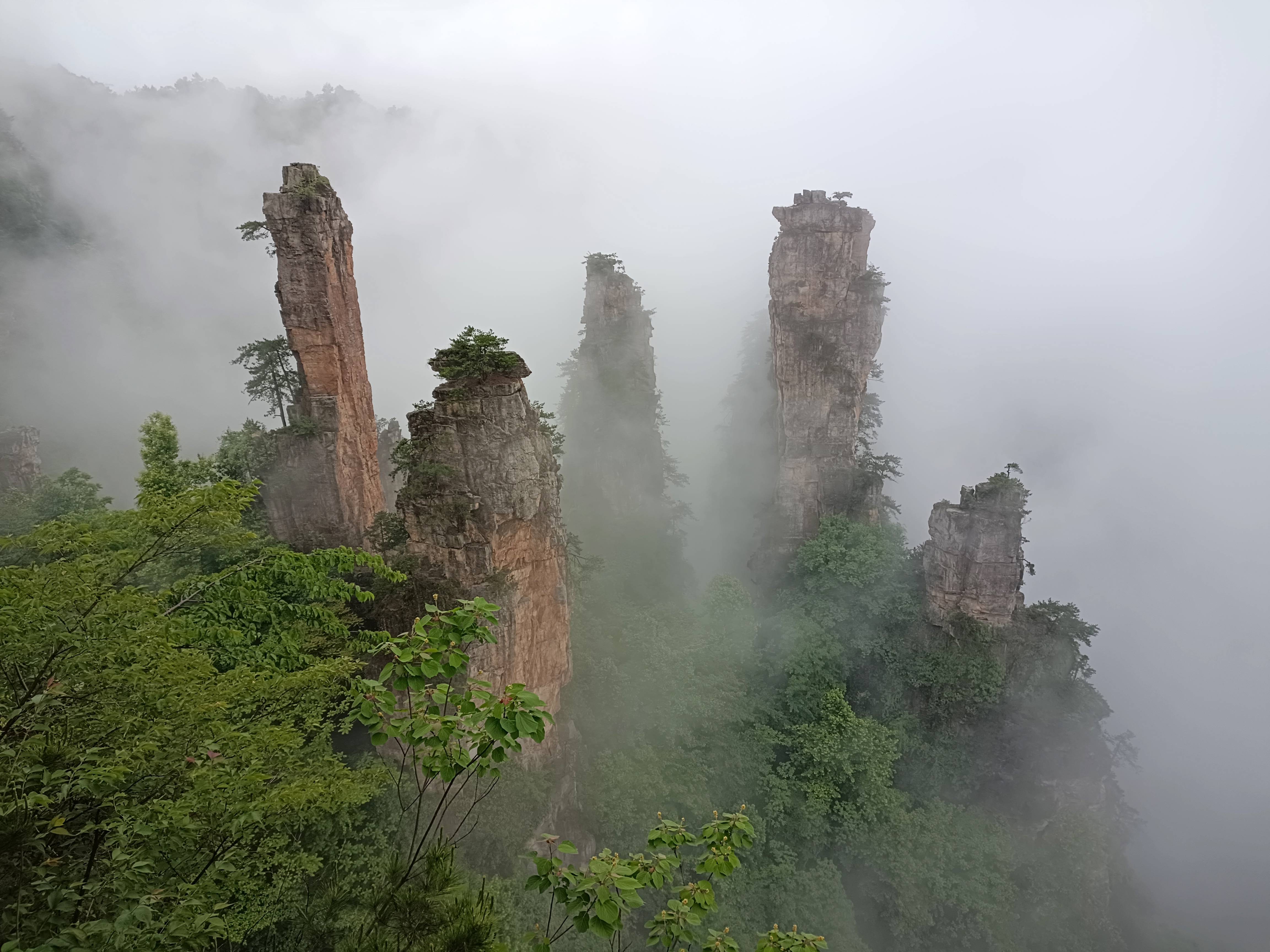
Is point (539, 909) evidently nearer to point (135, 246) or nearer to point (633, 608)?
point (633, 608)

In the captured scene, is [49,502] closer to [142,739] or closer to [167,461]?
[167,461]

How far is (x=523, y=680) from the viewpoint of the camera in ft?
A: 47.6

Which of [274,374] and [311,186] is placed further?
[274,374]

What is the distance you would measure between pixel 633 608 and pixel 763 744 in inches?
274

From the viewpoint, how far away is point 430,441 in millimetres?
13195

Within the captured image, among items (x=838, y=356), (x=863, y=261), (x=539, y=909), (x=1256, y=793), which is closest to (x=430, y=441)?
(x=539, y=909)

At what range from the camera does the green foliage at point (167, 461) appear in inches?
593

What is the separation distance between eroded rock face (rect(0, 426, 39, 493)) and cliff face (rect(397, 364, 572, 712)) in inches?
738

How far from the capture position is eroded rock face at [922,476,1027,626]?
20.2 meters

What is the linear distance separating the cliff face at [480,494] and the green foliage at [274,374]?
729 centimetres

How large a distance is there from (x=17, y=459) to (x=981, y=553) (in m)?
36.0

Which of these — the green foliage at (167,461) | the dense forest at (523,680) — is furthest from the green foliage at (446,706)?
the green foliage at (167,461)

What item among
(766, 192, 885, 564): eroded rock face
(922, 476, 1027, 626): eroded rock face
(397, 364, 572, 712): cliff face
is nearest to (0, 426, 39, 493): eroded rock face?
(397, 364, 572, 712): cliff face

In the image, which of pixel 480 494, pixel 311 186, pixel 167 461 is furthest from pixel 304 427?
pixel 480 494
